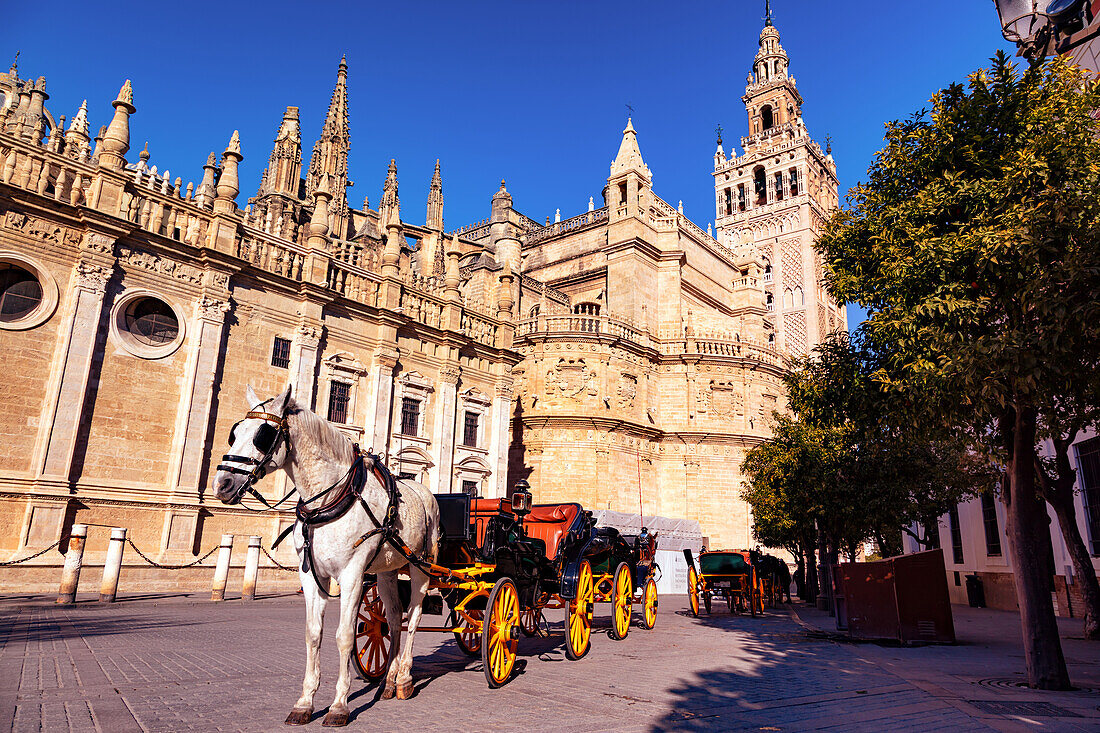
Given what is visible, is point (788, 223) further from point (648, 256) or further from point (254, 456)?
point (254, 456)

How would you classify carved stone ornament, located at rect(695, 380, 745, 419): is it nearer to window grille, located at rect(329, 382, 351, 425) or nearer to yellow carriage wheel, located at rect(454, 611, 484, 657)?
window grille, located at rect(329, 382, 351, 425)

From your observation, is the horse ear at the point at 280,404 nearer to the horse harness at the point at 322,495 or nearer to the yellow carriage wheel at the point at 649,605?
the horse harness at the point at 322,495

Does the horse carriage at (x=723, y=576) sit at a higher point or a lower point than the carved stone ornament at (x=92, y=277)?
lower

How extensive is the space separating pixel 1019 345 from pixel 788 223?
59836 mm

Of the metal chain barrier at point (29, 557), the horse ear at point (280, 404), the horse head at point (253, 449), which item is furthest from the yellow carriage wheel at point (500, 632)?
the metal chain barrier at point (29, 557)

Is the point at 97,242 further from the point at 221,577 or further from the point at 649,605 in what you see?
the point at 649,605

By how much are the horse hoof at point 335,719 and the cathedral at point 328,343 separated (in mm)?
14479

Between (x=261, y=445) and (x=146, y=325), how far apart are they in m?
16.2

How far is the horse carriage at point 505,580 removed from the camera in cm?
698

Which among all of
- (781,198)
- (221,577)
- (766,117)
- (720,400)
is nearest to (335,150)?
(720,400)

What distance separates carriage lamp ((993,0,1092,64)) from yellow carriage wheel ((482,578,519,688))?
9.67 m

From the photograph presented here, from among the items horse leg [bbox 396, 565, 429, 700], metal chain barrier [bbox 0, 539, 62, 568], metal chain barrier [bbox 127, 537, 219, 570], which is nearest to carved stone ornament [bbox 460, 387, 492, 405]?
metal chain barrier [bbox 127, 537, 219, 570]

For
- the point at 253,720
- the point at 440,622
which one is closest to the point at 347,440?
the point at 253,720

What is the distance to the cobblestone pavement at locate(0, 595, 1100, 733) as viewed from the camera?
17.7 ft
